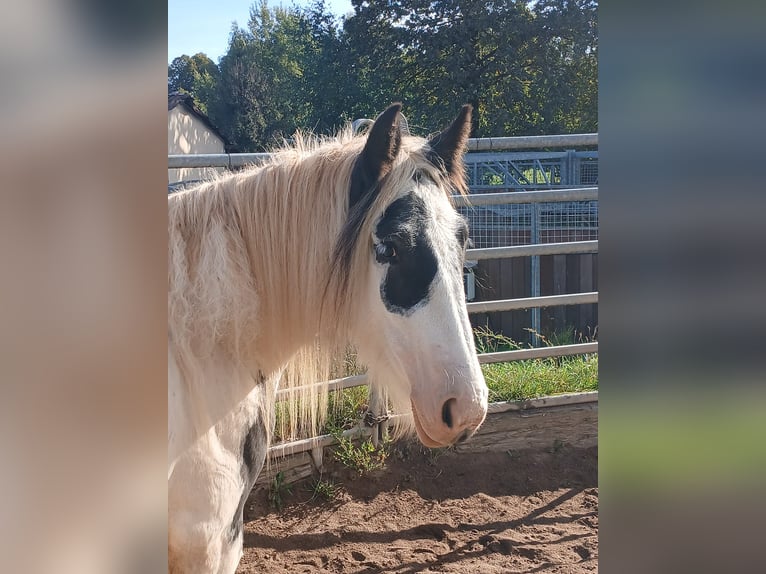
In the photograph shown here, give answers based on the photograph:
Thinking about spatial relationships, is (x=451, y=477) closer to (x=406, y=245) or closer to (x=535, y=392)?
(x=535, y=392)

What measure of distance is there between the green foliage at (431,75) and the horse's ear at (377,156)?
26.2 ft

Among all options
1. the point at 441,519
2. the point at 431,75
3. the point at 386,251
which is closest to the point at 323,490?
the point at 441,519

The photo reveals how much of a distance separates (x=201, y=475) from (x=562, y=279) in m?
5.68

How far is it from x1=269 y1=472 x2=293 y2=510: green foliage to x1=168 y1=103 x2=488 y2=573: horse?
1.36 meters

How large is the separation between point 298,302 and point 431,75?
9.29m

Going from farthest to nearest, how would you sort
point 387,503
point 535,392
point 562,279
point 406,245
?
point 562,279 < point 535,392 < point 387,503 < point 406,245

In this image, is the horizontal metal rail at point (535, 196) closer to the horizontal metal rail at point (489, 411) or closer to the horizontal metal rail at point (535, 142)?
the horizontal metal rail at point (535, 142)

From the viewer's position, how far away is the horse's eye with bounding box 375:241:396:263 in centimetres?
141

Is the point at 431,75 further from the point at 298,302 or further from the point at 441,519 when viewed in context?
the point at 298,302

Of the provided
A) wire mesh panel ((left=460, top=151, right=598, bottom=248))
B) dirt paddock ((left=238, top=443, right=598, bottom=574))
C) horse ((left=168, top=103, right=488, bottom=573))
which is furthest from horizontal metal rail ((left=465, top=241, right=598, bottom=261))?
wire mesh panel ((left=460, top=151, right=598, bottom=248))

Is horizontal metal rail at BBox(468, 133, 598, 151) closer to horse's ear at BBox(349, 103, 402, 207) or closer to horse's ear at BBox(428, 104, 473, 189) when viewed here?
horse's ear at BBox(428, 104, 473, 189)

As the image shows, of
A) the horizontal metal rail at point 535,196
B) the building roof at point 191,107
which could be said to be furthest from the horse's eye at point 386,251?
the building roof at point 191,107
